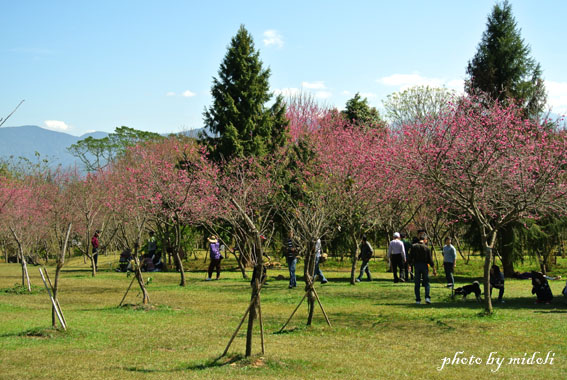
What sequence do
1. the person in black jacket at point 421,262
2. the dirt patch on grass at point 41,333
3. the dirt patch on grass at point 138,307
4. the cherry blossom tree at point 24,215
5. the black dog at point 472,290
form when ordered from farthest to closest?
the cherry blossom tree at point 24,215, the person in black jacket at point 421,262, the black dog at point 472,290, the dirt patch on grass at point 138,307, the dirt patch on grass at point 41,333

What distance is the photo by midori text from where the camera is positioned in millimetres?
8148

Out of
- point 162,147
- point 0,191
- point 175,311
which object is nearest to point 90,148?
point 162,147

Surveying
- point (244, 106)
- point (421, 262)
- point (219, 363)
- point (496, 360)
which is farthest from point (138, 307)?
point (244, 106)

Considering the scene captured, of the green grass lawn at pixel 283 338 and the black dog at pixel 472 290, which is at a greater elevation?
the black dog at pixel 472 290

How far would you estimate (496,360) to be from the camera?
8.41 metres

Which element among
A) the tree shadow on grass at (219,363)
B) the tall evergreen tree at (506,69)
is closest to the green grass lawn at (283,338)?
the tree shadow on grass at (219,363)

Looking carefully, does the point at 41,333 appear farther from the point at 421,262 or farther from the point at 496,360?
the point at 421,262

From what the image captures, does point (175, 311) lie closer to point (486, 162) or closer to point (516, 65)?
point (486, 162)

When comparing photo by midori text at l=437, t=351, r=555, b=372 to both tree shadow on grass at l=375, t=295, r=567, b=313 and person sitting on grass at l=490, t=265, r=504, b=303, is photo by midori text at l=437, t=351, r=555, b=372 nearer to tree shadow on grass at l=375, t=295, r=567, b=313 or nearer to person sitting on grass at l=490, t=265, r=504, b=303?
tree shadow on grass at l=375, t=295, r=567, b=313

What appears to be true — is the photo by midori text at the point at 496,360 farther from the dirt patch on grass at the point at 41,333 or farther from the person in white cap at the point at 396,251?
the person in white cap at the point at 396,251

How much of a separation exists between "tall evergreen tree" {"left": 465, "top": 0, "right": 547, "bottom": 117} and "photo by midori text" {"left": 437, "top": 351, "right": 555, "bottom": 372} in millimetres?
20215

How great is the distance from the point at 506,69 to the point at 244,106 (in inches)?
569

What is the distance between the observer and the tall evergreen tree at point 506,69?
90.0ft

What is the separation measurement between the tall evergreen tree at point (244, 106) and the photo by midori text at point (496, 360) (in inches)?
950
